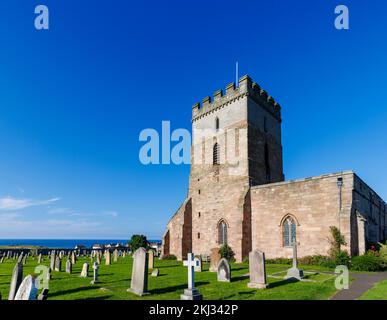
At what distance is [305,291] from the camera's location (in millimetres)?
10609

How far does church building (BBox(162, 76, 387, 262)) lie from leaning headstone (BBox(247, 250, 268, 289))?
9.92 meters

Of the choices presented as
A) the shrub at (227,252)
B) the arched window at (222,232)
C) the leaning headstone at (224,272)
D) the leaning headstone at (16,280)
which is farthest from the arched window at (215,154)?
the leaning headstone at (16,280)

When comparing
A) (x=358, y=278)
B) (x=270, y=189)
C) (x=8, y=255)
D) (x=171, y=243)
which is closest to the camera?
(x=358, y=278)

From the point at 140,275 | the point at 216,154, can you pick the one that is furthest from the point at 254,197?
the point at 140,275

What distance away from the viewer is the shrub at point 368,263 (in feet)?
55.1

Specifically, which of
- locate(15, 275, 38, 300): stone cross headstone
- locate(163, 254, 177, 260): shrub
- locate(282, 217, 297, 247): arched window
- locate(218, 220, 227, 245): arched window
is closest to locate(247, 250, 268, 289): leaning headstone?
locate(15, 275, 38, 300): stone cross headstone

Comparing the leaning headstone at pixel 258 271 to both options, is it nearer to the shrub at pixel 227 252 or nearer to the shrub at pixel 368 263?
the shrub at pixel 368 263

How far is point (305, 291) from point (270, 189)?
13.4m

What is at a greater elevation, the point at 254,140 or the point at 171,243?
the point at 254,140

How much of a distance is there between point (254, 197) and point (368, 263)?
9.48m

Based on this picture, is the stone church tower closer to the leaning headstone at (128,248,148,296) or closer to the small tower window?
the small tower window
